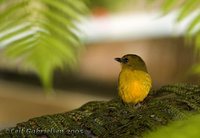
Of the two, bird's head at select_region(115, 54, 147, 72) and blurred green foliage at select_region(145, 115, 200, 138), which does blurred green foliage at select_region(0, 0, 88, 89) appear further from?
blurred green foliage at select_region(145, 115, 200, 138)

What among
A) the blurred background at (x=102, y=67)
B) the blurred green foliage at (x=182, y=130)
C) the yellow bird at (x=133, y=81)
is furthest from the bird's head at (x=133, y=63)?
the blurred background at (x=102, y=67)

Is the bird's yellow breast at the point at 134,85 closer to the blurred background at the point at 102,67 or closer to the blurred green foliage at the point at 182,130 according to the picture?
the blurred green foliage at the point at 182,130

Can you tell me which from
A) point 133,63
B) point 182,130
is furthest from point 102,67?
point 182,130

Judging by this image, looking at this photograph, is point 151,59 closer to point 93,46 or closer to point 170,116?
point 93,46

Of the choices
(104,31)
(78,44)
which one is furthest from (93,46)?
(78,44)

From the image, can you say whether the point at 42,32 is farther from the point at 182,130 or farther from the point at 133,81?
the point at 182,130

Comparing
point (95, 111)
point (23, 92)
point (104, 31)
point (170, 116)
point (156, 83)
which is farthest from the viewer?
point (104, 31)
